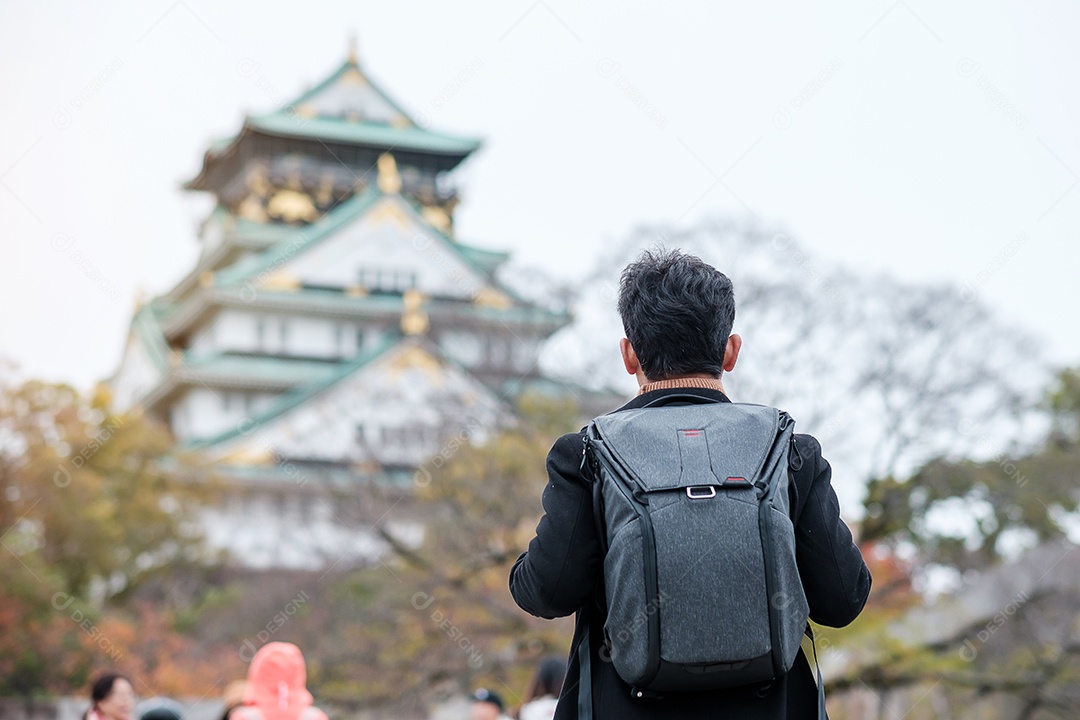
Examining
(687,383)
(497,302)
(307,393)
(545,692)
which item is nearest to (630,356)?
(687,383)

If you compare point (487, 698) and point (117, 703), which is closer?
point (117, 703)

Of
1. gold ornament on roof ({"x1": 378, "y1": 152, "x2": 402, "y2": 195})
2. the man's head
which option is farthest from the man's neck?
gold ornament on roof ({"x1": 378, "y1": 152, "x2": 402, "y2": 195})

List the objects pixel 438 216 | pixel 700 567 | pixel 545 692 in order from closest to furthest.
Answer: pixel 700 567 < pixel 545 692 < pixel 438 216

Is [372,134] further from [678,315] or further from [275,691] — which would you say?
[678,315]

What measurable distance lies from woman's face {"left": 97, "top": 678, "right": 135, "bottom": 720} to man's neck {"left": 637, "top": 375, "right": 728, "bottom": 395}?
113 inches

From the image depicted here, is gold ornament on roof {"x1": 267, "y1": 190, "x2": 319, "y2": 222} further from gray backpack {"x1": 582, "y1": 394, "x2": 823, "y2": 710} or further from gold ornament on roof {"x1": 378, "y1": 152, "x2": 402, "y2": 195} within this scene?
gray backpack {"x1": 582, "y1": 394, "x2": 823, "y2": 710}

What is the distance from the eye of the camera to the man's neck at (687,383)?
1843 millimetres

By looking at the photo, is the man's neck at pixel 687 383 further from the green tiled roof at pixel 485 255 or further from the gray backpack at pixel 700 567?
the green tiled roof at pixel 485 255

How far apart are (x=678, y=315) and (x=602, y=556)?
1.14ft

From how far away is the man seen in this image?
1.70m

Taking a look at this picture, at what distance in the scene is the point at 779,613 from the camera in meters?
1.65

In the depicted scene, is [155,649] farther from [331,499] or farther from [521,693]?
[521,693]

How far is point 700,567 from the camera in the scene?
5.38 ft

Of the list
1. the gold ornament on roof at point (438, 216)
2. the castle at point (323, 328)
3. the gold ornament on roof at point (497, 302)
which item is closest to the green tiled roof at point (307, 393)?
the castle at point (323, 328)
